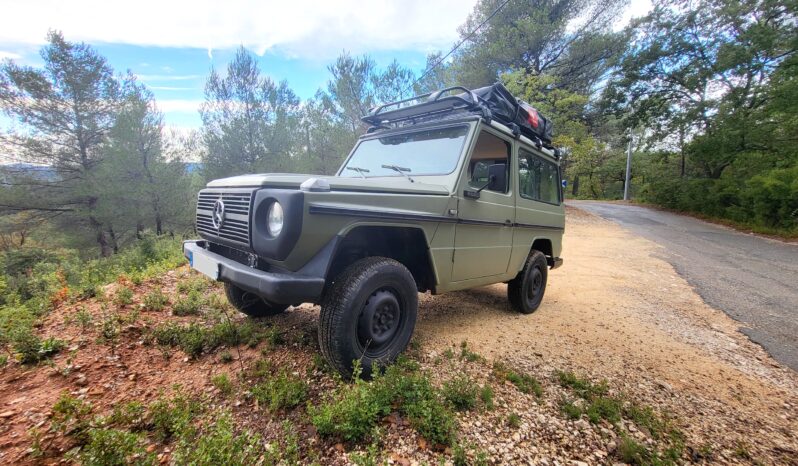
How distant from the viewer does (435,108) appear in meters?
3.36

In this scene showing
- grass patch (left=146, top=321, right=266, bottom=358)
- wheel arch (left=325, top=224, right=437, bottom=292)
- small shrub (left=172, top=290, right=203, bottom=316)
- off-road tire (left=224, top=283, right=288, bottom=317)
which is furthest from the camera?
small shrub (left=172, top=290, right=203, bottom=316)

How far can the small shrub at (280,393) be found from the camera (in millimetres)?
2051

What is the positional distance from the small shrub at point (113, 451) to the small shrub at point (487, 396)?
1911 millimetres

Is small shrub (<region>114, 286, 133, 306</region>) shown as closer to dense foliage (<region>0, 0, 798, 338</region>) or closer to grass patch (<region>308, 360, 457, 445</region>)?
grass patch (<region>308, 360, 457, 445</region>)

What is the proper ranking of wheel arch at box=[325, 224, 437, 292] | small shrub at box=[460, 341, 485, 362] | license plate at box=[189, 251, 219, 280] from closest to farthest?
license plate at box=[189, 251, 219, 280] → wheel arch at box=[325, 224, 437, 292] → small shrub at box=[460, 341, 485, 362]

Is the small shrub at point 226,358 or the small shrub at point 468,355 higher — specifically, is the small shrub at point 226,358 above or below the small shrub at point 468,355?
above

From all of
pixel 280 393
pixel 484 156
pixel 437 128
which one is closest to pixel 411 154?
pixel 437 128

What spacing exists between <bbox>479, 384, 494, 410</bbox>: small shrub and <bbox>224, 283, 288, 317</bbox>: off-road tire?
1966 millimetres

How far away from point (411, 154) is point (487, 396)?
2250 millimetres

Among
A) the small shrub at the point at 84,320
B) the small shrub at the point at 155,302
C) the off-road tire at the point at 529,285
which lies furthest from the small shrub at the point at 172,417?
the off-road tire at the point at 529,285

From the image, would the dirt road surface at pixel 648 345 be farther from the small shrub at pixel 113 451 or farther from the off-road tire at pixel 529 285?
the small shrub at pixel 113 451

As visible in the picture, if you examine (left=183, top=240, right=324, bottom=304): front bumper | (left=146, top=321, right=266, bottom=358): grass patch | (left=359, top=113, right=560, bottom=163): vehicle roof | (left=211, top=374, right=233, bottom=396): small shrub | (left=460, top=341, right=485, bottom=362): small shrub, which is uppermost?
(left=359, top=113, right=560, bottom=163): vehicle roof

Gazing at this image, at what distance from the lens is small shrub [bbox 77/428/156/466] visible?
56.4 inches

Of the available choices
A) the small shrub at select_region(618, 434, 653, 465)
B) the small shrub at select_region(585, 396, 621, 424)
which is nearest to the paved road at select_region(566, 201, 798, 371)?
the small shrub at select_region(585, 396, 621, 424)
